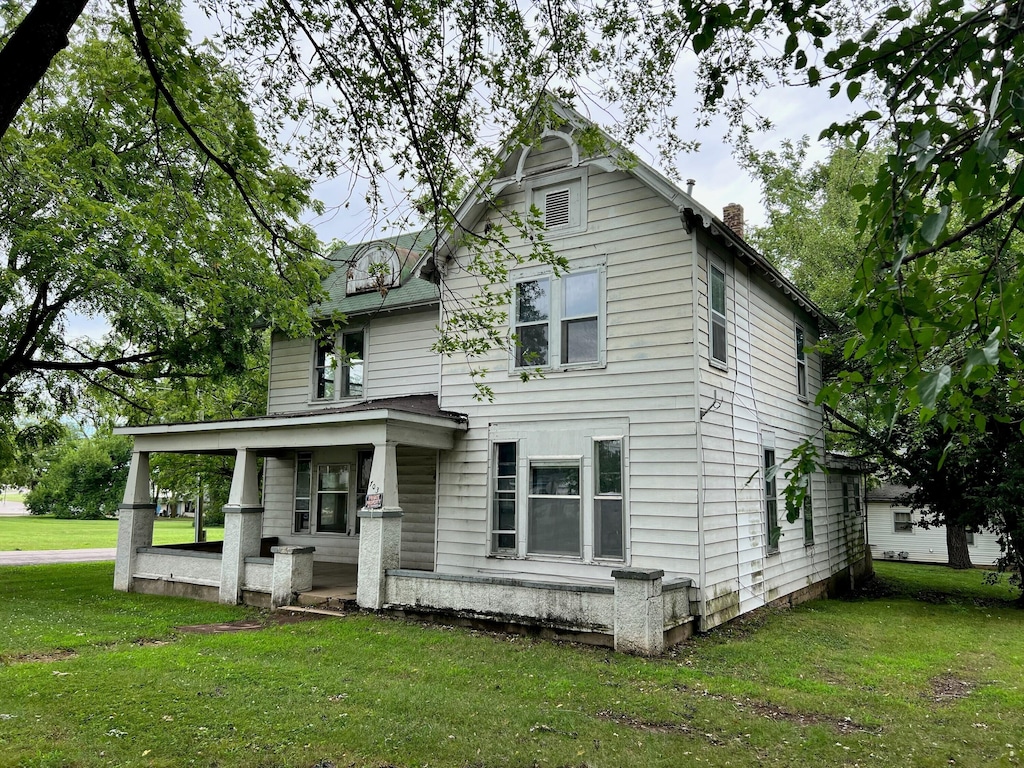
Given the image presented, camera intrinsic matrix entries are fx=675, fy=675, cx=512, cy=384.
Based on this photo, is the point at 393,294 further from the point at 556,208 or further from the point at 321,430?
the point at 556,208

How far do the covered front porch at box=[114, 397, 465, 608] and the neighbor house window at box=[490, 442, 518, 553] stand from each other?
92 cm

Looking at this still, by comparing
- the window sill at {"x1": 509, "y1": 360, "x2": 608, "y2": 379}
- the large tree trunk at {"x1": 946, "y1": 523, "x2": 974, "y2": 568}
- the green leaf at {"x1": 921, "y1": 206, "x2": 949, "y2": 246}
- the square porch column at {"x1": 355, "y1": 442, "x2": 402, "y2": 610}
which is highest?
the window sill at {"x1": 509, "y1": 360, "x2": 608, "y2": 379}

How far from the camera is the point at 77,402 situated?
17547 millimetres

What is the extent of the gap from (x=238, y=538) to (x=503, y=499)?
4855 millimetres

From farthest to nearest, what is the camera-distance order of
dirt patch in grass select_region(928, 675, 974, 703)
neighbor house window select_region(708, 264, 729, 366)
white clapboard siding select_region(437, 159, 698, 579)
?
neighbor house window select_region(708, 264, 729, 366)
white clapboard siding select_region(437, 159, 698, 579)
dirt patch in grass select_region(928, 675, 974, 703)

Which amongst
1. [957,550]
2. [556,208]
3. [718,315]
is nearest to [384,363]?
[556,208]

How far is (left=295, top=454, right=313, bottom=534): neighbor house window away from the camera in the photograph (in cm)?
1555

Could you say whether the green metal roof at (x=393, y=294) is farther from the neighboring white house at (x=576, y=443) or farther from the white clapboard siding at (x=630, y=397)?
the white clapboard siding at (x=630, y=397)

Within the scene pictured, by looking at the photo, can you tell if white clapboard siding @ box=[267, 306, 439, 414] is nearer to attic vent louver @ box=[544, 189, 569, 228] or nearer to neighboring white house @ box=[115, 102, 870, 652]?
neighboring white house @ box=[115, 102, 870, 652]

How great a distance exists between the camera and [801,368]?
51.7ft

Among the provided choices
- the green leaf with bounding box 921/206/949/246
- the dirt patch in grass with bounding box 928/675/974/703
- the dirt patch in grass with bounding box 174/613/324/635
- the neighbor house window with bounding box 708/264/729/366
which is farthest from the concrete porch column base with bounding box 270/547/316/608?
the green leaf with bounding box 921/206/949/246

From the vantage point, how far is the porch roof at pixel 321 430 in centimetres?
1079

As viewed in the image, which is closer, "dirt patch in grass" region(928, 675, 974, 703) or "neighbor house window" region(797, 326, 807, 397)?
"dirt patch in grass" region(928, 675, 974, 703)

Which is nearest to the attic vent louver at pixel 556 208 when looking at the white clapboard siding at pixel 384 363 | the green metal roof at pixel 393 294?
the green metal roof at pixel 393 294
